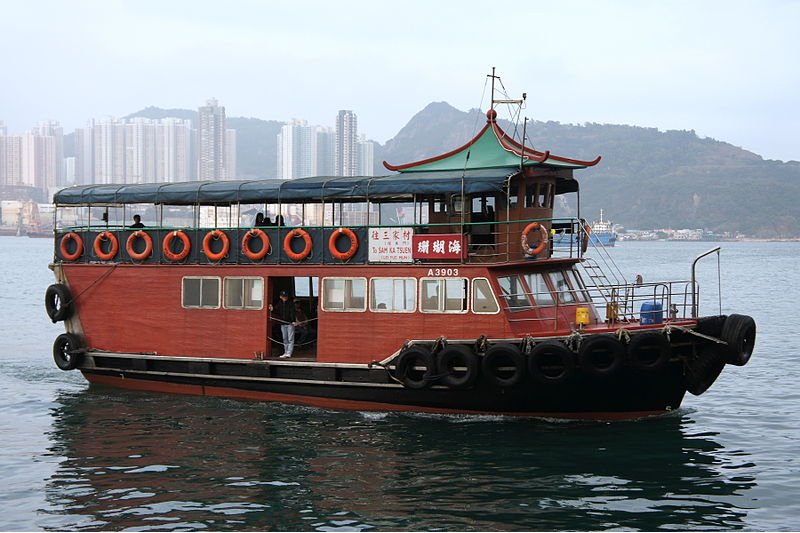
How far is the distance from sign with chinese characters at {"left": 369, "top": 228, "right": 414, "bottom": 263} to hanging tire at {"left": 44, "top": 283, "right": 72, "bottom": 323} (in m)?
6.89

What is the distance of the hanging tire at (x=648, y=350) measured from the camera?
15.9 meters

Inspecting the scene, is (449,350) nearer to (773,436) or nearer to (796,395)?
(773,436)

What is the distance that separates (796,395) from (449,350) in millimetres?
9634

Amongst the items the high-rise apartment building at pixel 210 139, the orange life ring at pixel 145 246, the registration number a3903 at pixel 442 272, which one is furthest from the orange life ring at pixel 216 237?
the high-rise apartment building at pixel 210 139

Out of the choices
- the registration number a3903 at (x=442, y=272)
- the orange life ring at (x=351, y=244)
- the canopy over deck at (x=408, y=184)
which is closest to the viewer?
the registration number a3903 at (x=442, y=272)

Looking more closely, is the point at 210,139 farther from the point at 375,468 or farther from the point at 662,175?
the point at 375,468

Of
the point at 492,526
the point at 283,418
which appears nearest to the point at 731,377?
the point at 283,418

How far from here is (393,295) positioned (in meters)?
17.6

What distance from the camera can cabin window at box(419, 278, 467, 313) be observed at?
1712 cm

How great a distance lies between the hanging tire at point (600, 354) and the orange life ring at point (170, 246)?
8.08 metres

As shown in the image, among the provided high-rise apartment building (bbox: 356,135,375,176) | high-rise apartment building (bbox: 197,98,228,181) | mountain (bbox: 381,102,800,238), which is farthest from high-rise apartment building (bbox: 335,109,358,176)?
high-rise apartment building (bbox: 197,98,228,181)

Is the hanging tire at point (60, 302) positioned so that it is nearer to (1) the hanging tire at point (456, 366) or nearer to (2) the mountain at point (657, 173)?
(1) the hanging tire at point (456, 366)

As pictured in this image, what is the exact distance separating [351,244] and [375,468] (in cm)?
467

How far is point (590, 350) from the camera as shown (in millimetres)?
15953
